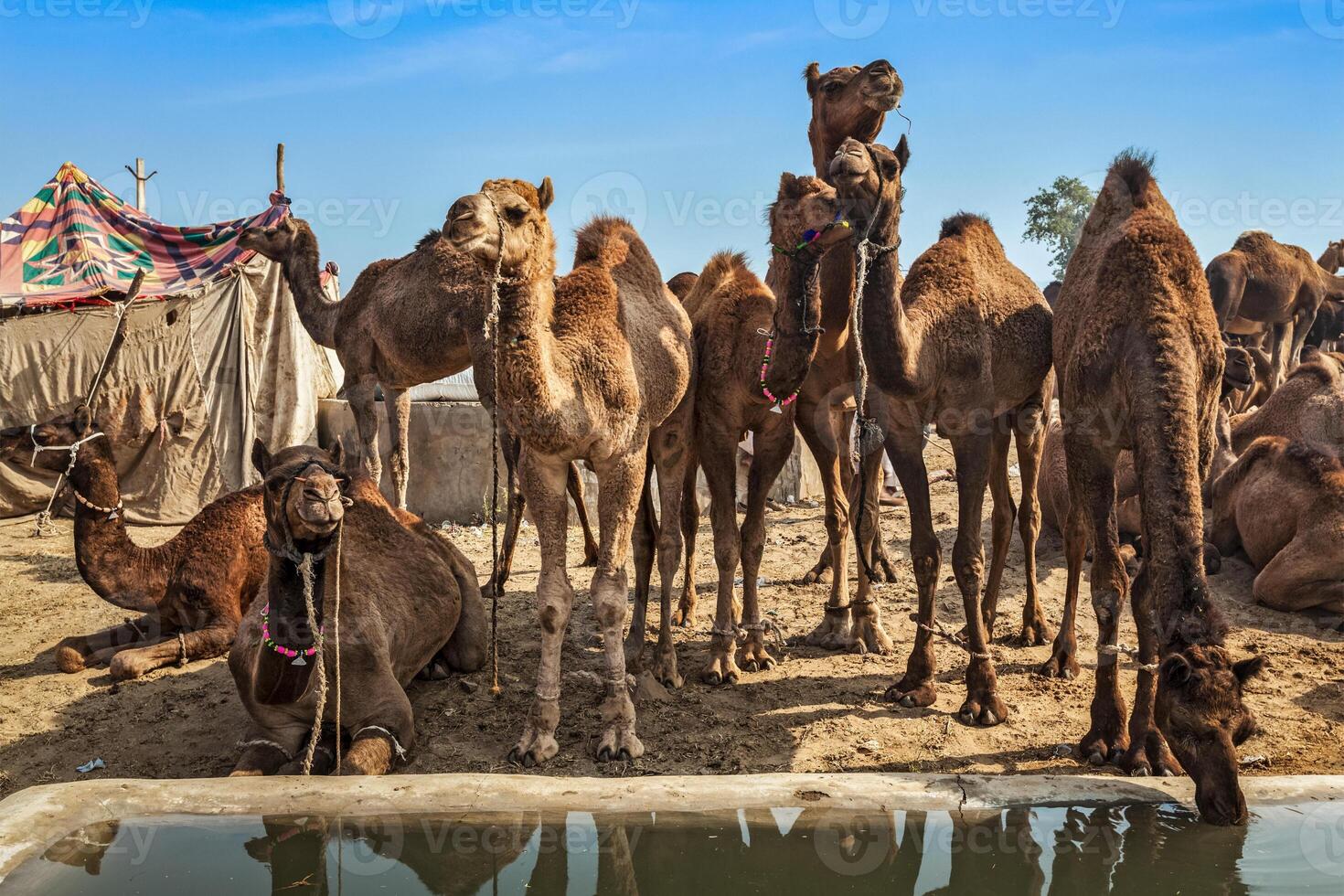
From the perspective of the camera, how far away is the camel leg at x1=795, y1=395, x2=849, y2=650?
7016 millimetres

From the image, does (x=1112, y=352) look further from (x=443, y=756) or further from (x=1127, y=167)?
(x=443, y=756)

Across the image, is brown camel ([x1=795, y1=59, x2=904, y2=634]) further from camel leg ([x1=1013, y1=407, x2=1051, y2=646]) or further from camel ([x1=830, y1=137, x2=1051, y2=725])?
camel leg ([x1=1013, y1=407, x2=1051, y2=646])

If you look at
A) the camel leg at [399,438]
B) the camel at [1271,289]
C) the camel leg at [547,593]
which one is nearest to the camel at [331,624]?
the camel leg at [547,593]

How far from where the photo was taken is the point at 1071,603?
637 cm

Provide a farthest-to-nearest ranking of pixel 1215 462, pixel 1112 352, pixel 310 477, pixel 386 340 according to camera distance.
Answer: pixel 1215 462, pixel 386 340, pixel 1112 352, pixel 310 477

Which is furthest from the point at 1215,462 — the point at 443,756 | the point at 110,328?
the point at 110,328

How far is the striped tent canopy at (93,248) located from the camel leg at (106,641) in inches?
239

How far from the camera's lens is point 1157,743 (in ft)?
15.1

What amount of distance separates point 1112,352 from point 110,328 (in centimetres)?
1095

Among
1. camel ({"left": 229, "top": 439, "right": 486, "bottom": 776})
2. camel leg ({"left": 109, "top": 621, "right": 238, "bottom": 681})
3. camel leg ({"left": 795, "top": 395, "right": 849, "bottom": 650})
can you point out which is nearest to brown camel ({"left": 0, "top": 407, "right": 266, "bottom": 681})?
camel leg ({"left": 109, "top": 621, "right": 238, "bottom": 681})

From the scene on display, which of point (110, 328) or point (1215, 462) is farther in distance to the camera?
point (110, 328)

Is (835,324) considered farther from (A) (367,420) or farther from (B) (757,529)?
(A) (367,420)

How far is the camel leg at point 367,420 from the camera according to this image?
863 cm

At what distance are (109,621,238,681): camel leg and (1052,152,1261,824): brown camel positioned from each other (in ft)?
16.7
